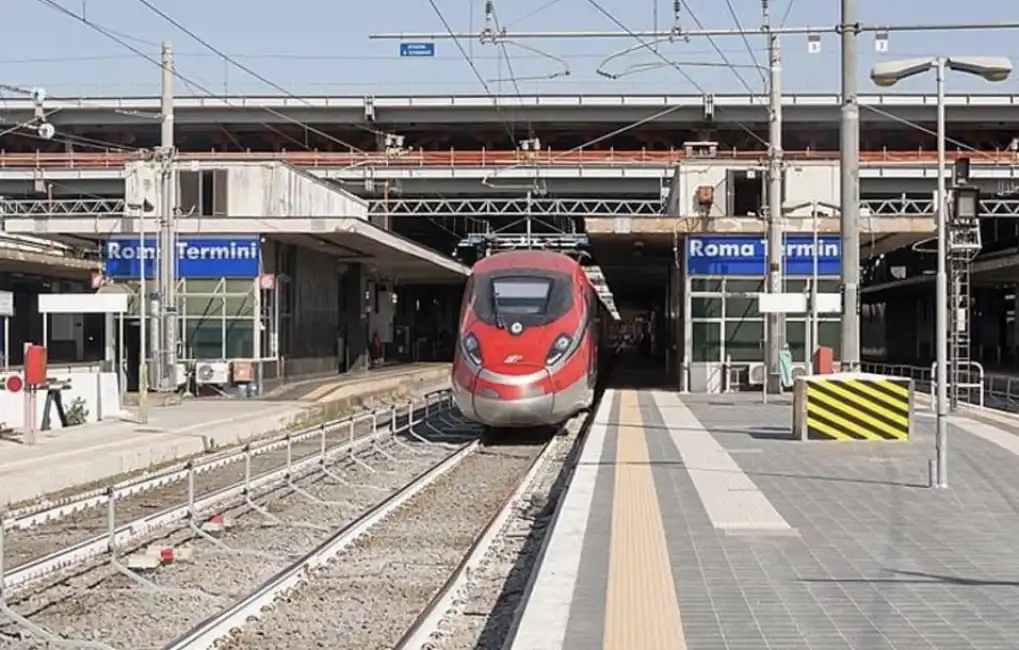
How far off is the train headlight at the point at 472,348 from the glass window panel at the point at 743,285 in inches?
578

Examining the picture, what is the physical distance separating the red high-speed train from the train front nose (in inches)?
0.6

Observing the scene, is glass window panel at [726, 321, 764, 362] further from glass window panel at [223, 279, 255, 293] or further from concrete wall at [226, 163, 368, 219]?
concrete wall at [226, 163, 368, 219]

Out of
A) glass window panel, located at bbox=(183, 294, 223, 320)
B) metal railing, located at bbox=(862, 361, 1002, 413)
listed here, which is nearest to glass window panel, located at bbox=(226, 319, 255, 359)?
glass window panel, located at bbox=(183, 294, 223, 320)

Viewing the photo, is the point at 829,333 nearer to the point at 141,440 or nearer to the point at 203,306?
the point at 203,306

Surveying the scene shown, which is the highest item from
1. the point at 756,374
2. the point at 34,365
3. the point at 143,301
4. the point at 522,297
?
the point at 143,301

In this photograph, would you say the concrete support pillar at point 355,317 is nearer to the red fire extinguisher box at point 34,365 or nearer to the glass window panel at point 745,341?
the glass window panel at point 745,341

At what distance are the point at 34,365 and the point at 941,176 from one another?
13231 mm

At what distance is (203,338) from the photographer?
35844 millimetres

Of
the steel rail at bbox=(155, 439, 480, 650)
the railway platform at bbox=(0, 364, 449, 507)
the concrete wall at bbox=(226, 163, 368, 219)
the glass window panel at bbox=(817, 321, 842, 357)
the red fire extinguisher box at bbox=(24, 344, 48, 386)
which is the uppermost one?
the concrete wall at bbox=(226, 163, 368, 219)

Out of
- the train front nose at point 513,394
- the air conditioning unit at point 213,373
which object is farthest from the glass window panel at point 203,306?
the train front nose at point 513,394

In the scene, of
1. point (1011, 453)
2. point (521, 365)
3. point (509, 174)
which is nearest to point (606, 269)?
point (509, 174)

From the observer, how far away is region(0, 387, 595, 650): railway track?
930 centimetres

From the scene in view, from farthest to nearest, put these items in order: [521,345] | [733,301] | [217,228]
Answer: [733,301] → [217,228] → [521,345]

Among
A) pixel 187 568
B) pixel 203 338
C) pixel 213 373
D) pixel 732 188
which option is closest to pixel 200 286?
pixel 203 338
